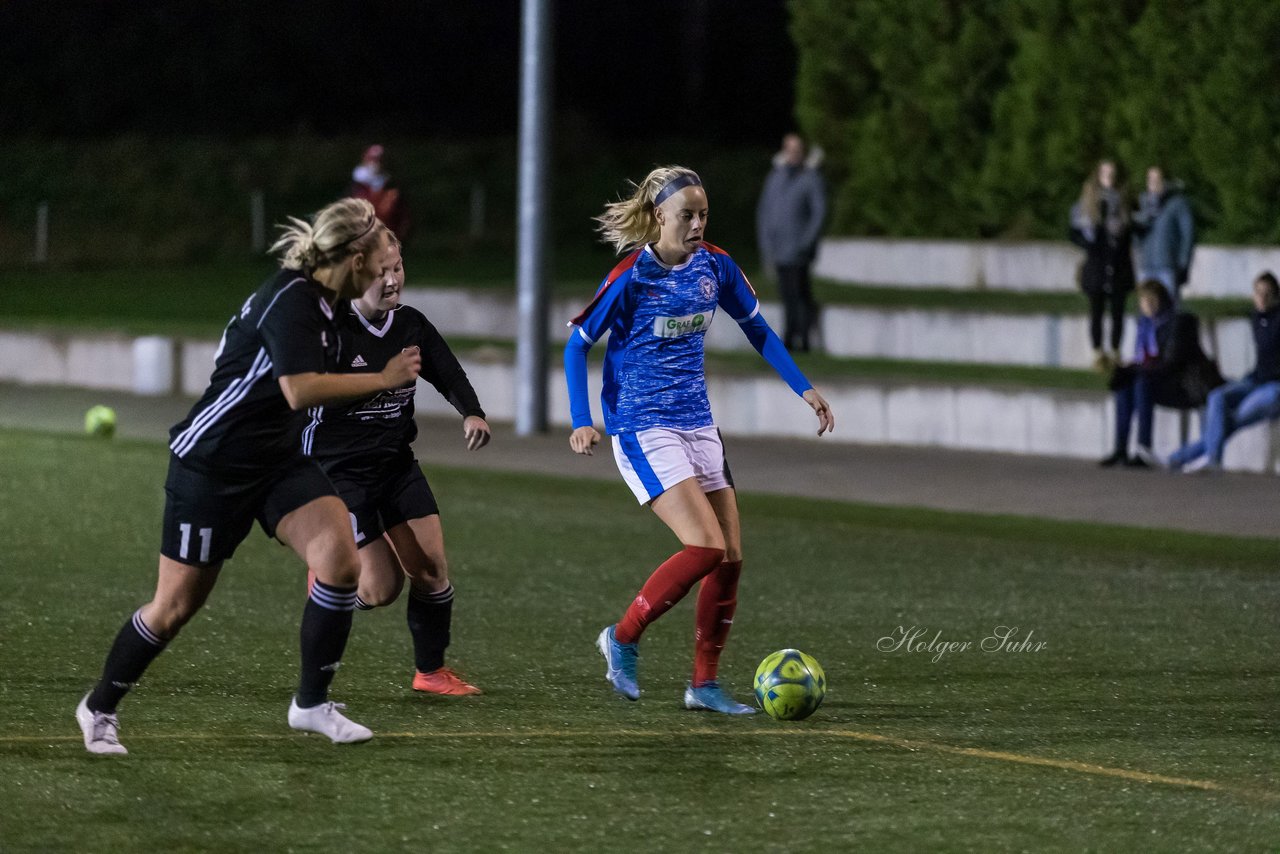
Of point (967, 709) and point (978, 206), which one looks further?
point (978, 206)

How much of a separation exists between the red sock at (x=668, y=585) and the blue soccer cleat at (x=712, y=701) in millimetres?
299

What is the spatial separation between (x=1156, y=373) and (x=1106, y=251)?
2.76 metres

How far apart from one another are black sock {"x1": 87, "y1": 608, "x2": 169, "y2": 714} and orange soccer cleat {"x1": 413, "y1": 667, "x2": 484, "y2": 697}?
56.8 inches

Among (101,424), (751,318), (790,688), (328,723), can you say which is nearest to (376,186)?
(101,424)

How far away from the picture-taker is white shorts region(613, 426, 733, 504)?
25.3ft

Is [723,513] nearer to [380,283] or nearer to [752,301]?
[752,301]

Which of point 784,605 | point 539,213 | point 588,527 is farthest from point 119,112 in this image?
point 784,605

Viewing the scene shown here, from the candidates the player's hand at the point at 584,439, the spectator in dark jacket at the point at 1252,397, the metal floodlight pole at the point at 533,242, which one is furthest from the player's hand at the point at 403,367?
the metal floodlight pole at the point at 533,242

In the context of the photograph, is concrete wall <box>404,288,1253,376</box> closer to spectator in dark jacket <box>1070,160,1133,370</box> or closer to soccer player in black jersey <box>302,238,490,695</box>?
spectator in dark jacket <box>1070,160,1133,370</box>

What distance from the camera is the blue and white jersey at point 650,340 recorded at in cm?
777

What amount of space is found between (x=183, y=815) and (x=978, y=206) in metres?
18.8

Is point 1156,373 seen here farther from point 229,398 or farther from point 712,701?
point 229,398

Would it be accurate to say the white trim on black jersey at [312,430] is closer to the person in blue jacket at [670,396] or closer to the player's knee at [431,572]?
the player's knee at [431,572]

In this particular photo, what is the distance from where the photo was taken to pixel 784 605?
1045 cm
